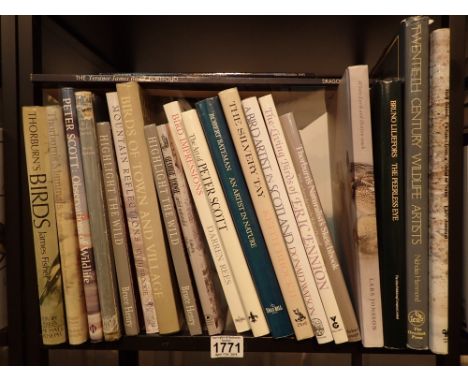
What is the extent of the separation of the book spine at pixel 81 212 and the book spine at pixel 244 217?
24cm

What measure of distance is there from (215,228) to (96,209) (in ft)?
0.73

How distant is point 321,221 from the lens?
565 mm

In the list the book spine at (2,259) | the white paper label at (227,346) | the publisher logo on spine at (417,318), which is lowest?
the white paper label at (227,346)

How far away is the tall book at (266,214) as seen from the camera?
22.0 inches

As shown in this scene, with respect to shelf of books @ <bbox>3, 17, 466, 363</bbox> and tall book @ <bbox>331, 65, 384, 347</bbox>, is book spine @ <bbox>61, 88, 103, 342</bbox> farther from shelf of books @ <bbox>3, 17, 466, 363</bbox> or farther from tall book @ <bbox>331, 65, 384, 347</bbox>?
tall book @ <bbox>331, 65, 384, 347</bbox>

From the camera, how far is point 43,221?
0.57m

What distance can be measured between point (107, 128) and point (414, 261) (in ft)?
1.96

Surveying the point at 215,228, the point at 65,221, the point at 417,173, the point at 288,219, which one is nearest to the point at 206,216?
the point at 215,228

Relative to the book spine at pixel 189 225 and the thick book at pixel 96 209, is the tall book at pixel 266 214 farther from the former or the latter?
the thick book at pixel 96 209

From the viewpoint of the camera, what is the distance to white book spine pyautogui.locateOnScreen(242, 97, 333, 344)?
0.56m

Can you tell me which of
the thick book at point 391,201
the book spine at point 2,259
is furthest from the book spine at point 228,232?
the book spine at point 2,259

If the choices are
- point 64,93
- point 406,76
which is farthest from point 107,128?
point 406,76

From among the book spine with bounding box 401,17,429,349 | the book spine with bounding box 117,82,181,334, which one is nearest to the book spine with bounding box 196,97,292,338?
the book spine with bounding box 117,82,181,334

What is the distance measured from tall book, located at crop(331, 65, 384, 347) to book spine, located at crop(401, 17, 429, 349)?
2.2 inches
